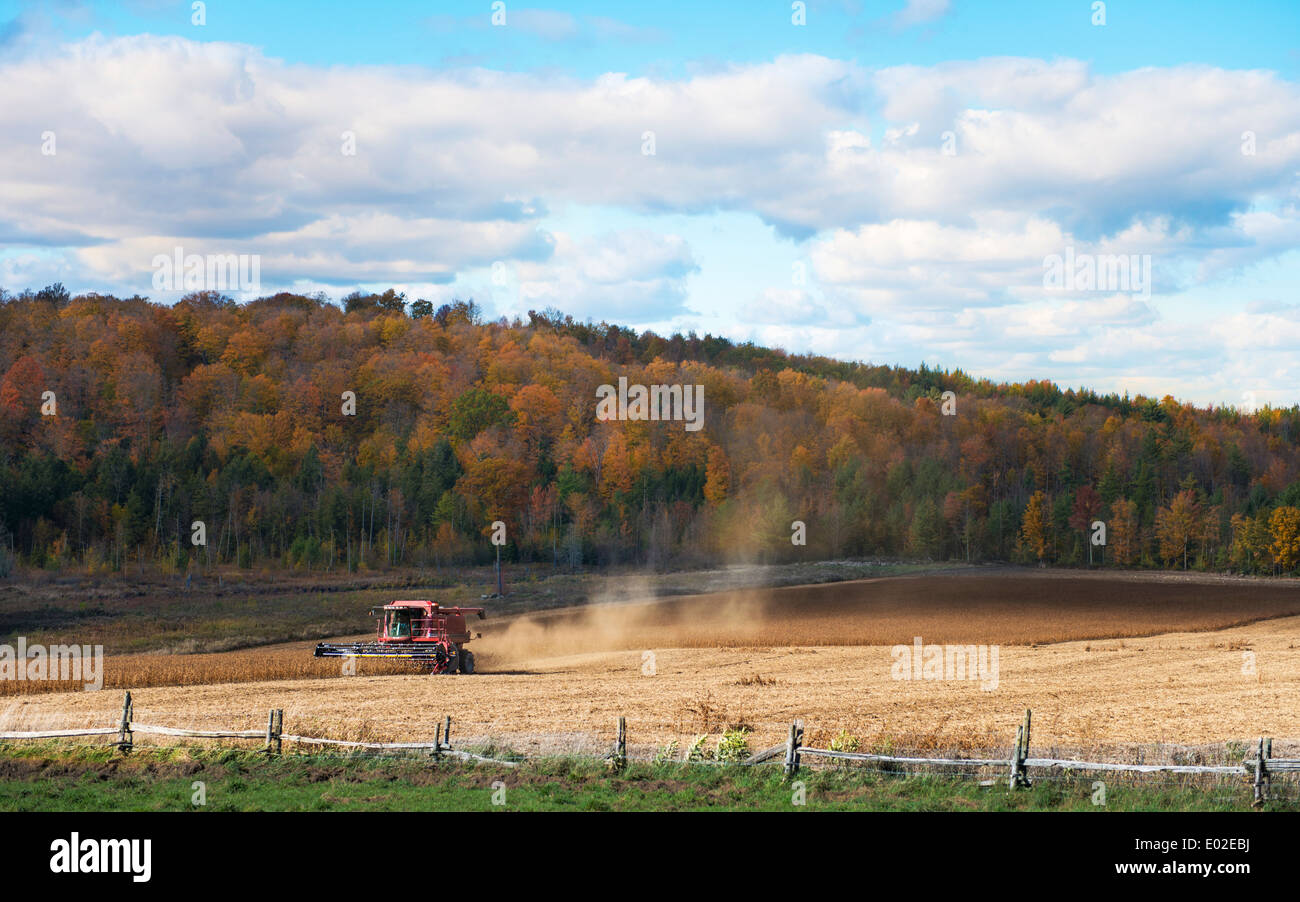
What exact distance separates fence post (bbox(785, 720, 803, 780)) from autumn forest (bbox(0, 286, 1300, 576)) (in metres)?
86.6

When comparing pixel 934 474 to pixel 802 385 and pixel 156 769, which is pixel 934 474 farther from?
pixel 156 769

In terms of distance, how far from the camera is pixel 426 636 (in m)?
39.4

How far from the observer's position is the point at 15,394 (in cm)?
13888

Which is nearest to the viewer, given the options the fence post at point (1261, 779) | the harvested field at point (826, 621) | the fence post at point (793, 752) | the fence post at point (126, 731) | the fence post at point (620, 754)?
the fence post at point (1261, 779)

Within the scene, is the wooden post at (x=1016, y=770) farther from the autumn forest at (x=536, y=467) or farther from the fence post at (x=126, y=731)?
the autumn forest at (x=536, y=467)

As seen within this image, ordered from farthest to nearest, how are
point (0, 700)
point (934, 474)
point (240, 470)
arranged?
point (934, 474) < point (240, 470) < point (0, 700)

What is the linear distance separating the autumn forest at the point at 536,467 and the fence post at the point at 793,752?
3411 inches

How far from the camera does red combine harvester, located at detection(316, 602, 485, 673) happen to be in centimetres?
3894

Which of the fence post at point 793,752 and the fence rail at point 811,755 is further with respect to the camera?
the fence post at point 793,752

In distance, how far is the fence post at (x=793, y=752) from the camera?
63.5 feet

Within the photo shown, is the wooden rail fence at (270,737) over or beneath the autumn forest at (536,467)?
beneath

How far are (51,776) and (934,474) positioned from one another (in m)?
120

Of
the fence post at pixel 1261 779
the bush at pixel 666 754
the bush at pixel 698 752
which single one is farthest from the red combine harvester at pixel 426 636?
the fence post at pixel 1261 779

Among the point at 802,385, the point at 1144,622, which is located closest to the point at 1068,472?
the point at 802,385
